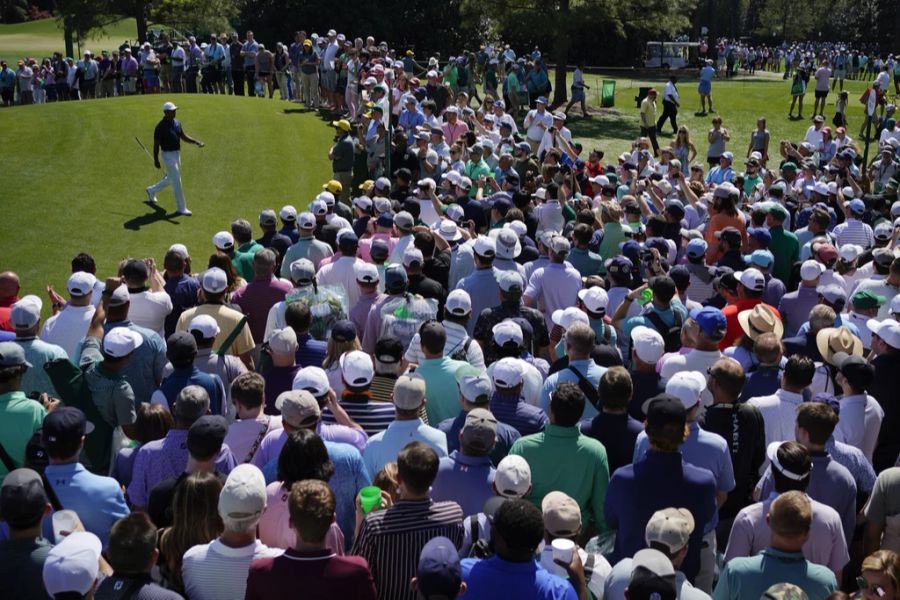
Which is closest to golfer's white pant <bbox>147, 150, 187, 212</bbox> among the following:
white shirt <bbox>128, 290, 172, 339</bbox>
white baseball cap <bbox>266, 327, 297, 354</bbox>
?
white shirt <bbox>128, 290, 172, 339</bbox>

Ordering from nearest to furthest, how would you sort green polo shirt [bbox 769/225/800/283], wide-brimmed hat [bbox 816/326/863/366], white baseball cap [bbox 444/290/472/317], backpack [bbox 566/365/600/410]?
1. backpack [bbox 566/365/600/410]
2. wide-brimmed hat [bbox 816/326/863/366]
3. white baseball cap [bbox 444/290/472/317]
4. green polo shirt [bbox 769/225/800/283]

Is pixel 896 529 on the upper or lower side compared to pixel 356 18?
lower

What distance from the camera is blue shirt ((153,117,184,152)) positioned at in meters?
17.2

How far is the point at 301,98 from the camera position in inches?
1127

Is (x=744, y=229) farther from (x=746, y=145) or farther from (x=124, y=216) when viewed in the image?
(x=746, y=145)

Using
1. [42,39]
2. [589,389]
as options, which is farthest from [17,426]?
[42,39]

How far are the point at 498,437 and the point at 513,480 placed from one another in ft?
3.59

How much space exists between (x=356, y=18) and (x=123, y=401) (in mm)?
41046

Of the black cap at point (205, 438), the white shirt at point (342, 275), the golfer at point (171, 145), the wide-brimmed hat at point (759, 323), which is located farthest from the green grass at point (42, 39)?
the black cap at point (205, 438)

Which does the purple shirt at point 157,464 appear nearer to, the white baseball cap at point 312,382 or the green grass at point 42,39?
the white baseball cap at point 312,382

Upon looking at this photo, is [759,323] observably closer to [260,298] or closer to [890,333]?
[890,333]

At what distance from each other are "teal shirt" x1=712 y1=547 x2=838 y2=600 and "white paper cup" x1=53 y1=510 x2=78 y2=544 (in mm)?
3510

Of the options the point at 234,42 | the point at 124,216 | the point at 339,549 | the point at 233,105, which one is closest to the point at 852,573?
the point at 339,549

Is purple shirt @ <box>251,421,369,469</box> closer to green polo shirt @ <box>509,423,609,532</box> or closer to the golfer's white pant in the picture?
green polo shirt @ <box>509,423,609,532</box>
